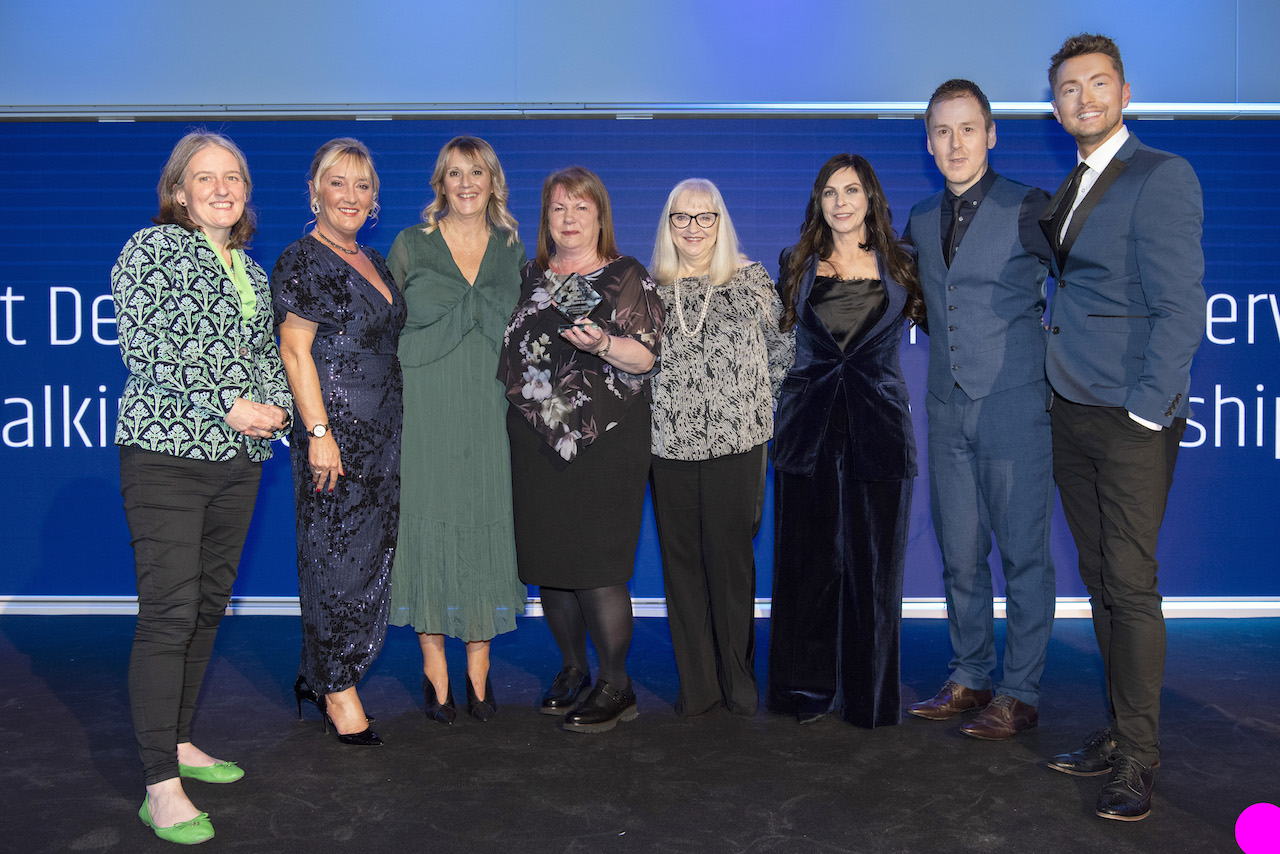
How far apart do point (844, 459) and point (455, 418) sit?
1.21m

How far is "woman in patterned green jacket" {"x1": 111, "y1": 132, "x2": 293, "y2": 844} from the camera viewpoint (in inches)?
89.4

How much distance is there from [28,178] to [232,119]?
3.34ft

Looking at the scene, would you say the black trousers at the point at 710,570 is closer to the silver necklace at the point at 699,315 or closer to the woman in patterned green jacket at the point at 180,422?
the silver necklace at the point at 699,315

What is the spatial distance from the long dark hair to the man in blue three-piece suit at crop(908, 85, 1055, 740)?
63mm

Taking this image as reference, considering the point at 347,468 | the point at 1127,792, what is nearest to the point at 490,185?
the point at 347,468

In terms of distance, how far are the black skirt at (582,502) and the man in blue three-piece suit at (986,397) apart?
966mm

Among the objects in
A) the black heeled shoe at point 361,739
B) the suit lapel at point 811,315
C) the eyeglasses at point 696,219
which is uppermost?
the eyeglasses at point 696,219

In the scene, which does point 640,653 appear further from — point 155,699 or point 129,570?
point 129,570

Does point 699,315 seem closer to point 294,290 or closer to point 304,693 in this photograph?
point 294,290

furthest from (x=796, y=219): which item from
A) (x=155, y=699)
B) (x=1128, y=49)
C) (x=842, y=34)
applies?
(x=155, y=699)

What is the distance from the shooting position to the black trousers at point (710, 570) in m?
3.04

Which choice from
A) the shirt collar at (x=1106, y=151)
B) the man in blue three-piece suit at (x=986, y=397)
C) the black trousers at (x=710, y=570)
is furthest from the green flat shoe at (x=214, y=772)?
the shirt collar at (x=1106, y=151)

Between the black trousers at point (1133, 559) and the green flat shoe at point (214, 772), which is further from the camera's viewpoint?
the green flat shoe at point (214, 772)

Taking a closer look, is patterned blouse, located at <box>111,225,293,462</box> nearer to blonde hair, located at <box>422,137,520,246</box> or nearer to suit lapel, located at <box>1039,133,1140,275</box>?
blonde hair, located at <box>422,137,520,246</box>
